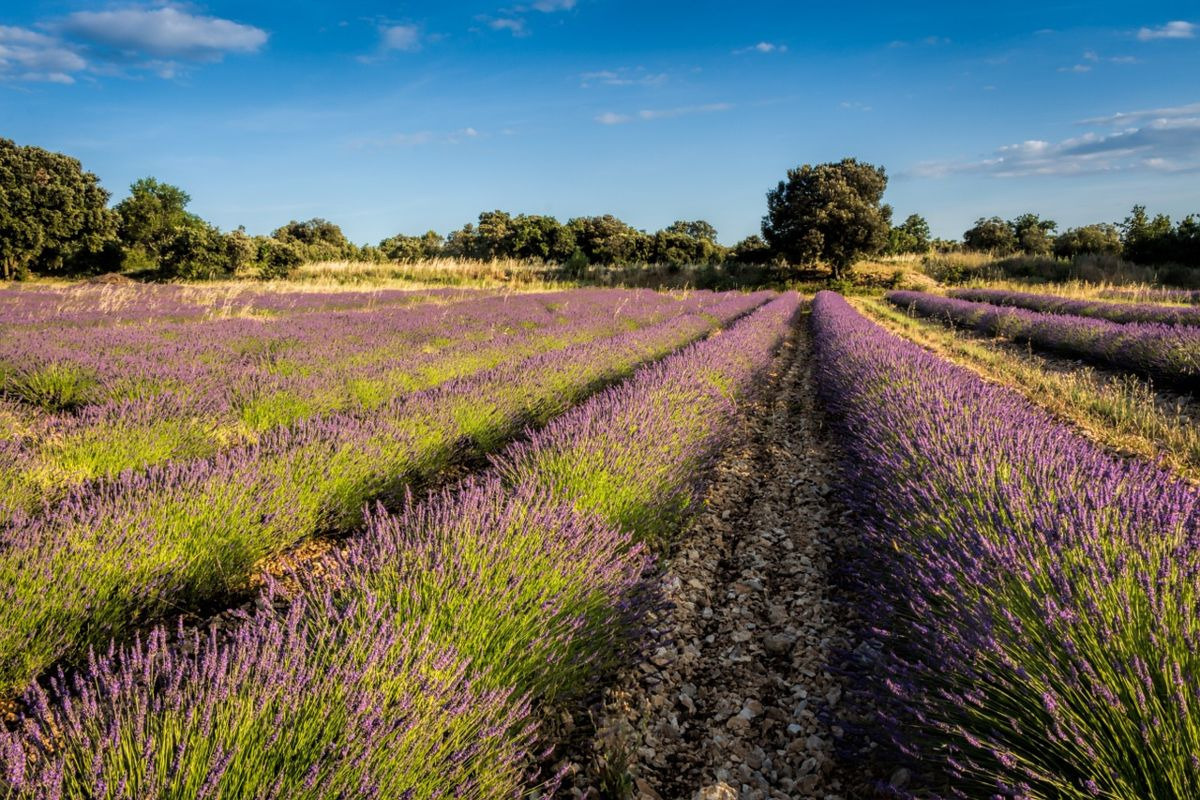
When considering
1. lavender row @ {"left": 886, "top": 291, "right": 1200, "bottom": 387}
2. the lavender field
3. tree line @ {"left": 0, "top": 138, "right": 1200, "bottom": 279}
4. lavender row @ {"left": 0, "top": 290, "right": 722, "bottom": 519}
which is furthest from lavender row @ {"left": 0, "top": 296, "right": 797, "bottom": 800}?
tree line @ {"left": 0, "top": 138, "right": 1200, "bottom": 279}

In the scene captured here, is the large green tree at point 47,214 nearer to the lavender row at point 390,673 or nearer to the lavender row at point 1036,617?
the lavender row at point 390,673

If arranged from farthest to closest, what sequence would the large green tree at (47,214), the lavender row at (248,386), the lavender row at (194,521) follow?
the large green tree at (47,214) < the lavender row at (248,386) < the lavender row at (194,521)

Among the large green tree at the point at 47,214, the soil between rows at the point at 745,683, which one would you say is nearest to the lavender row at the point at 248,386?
the soil between rows at the point at 745,683

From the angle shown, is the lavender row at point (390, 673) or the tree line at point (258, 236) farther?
the tree line at point (258, 236)

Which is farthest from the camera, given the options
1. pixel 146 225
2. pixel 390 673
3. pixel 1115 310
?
pixel 146 225

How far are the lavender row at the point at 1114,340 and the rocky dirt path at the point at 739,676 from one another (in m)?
6.95

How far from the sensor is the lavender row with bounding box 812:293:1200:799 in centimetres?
136

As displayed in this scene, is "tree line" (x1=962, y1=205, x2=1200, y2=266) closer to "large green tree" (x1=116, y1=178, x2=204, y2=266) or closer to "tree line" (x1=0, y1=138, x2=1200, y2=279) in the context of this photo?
"tree line" (x1=0, y1=138, x2=1200, y2=279)

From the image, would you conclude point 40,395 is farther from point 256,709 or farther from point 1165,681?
point 1165,681

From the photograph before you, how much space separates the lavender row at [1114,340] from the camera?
7.81 metres

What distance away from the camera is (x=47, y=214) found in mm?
29641

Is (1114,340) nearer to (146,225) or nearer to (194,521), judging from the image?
(194,521)

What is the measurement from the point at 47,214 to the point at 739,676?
4041cm

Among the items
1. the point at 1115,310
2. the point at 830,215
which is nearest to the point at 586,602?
the point at 1115,310
